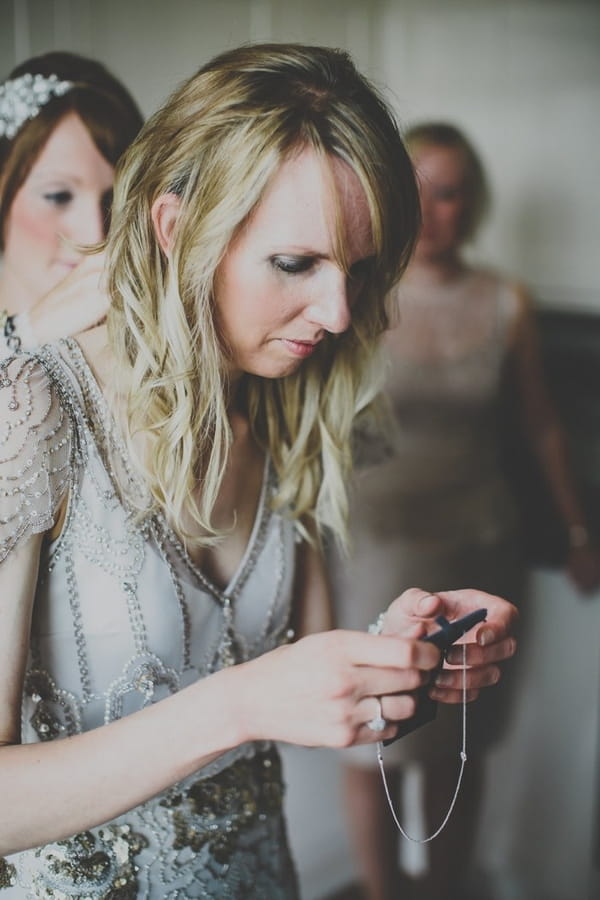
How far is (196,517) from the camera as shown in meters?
0.87

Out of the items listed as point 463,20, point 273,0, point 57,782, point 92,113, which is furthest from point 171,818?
point 463,20

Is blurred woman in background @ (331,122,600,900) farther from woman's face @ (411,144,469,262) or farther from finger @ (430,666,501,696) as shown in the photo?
finger @ (430,666,501,696)

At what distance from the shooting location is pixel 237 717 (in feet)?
2.29

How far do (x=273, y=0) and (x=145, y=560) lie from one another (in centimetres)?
102

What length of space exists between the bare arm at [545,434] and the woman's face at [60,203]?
1.16m

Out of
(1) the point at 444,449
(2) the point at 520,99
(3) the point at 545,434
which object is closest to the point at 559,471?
(3) the point at 545,434

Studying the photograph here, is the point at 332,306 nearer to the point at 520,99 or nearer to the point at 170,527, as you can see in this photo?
the point at 170,527

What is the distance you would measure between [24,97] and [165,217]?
383 millimetres

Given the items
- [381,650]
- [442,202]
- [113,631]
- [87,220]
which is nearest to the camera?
[381,650]

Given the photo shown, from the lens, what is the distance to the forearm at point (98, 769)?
2.36 ft

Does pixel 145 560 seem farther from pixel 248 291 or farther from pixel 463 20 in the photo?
pixel 463 20

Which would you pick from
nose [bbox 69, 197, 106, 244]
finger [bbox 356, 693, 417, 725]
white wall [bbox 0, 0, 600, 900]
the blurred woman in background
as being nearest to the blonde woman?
finger [bbox 356, 693, 417, 725]

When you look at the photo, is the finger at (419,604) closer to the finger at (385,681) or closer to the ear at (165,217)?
the finger at (385,681)

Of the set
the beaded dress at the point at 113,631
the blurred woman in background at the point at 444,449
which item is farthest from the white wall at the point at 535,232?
the beaded dress at the point at 113,631
